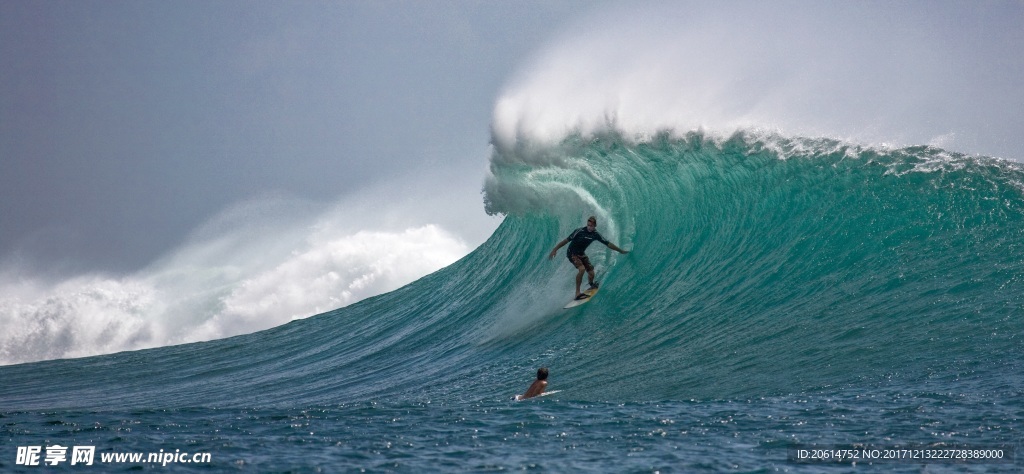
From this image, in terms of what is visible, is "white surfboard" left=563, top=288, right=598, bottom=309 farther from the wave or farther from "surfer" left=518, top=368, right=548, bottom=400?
"surfer" left=518, top=368, right=548, bottom=400

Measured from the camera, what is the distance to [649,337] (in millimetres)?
10016

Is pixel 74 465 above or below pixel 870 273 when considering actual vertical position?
below

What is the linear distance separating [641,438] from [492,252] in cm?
1049

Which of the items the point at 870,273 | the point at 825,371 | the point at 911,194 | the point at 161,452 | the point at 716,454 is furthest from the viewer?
the point at 911,194

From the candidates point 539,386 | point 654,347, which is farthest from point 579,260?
point 539,386

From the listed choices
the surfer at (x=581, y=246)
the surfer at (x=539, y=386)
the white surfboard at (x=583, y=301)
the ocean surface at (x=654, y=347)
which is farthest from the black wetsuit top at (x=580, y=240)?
the surfer at (x=539, y=386)

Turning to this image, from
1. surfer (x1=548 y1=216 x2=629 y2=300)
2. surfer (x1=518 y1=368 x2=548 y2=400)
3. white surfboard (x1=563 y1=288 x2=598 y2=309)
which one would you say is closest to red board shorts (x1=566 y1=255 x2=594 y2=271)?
surfer (x1=548 y1=216 x2=629 y2=300)

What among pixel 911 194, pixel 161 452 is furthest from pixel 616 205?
pixel 161 452

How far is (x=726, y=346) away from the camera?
358 inches

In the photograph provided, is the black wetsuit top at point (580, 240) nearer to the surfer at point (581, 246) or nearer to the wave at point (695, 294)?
the surfer at point (581, 246)

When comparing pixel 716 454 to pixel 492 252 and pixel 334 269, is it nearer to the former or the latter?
pixel 492 252

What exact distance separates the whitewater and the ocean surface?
4cm

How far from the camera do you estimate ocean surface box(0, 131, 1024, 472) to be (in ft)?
19.2

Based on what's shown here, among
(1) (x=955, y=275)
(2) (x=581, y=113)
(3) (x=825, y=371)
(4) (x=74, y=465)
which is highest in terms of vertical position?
(2) (x=581, y=113)
